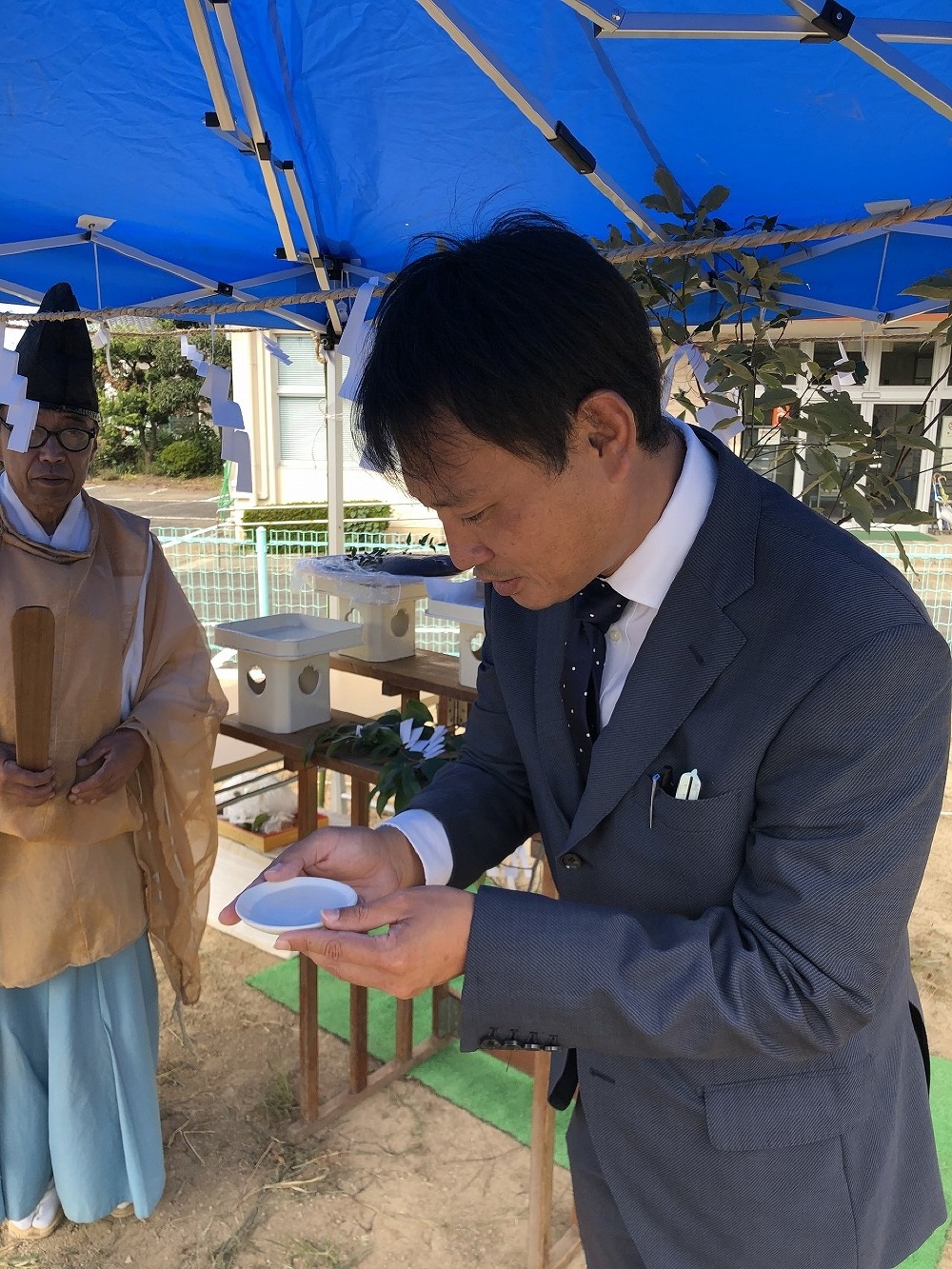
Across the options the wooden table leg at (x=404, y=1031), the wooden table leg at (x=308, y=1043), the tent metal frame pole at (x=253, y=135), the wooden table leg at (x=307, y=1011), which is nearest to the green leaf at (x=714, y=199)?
the tent metal frame pole at (x=253, y=135)

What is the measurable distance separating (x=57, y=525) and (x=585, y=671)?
171 centimetres

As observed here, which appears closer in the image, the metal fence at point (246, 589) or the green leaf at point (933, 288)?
the green leaf at point (933, 288)

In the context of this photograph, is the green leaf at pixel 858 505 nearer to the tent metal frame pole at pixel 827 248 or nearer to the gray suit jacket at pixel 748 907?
the tent metal frame pole at pixel 827 248

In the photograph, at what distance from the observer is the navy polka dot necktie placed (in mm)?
1032

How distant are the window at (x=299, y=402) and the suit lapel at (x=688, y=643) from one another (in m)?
12.9

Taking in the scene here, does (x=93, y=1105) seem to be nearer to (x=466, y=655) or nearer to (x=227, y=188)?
(x=466, y=655)

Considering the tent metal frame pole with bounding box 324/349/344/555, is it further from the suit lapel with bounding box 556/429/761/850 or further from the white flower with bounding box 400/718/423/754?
the suit lapel with bounding box 556/429/761/850

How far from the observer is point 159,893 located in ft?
7.82

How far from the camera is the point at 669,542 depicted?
3.08ft

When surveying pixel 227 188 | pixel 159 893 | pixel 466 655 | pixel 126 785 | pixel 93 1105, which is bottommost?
pixel 93 1105

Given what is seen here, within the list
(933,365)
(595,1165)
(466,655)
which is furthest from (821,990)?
(933,365)

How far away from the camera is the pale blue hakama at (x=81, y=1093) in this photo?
2283 millimetres

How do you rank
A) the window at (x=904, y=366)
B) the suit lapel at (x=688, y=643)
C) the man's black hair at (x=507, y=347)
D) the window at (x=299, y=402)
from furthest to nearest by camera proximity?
the window at (x=299, y=402) → the window at (x=904, y=366) → the suit lapel at (x=688, y=643) → the man's black hair at (x=507, y=347)

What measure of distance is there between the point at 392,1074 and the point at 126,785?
4.71ft
